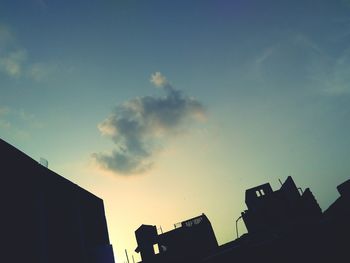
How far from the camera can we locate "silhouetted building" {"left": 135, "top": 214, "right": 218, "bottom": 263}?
25375mm

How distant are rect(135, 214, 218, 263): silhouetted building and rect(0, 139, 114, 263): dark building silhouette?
11.7m

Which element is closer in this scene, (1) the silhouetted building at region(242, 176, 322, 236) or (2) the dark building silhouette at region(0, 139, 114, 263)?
(2) the dark building silhouette at region(0, 139, 114, 263)

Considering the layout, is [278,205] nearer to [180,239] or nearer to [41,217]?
[180,239]

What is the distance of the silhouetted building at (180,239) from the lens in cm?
2538

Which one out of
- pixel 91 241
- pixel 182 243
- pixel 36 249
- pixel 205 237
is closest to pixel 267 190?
pixel 205 237

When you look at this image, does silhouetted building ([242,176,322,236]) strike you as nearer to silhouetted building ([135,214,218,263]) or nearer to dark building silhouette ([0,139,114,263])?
silhouetted building ([135,214,218,263])

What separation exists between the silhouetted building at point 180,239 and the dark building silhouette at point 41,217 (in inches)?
459

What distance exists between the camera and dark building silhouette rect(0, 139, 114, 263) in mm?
8312

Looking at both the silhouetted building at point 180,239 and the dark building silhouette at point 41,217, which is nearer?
the dark building silhouette at point 41,217

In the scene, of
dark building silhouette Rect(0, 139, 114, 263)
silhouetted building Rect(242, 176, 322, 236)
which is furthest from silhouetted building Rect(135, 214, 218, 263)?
dark building silhouette Rect(0, 139, 114, 263)

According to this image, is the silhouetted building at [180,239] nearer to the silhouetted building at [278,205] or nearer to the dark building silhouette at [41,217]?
the silhouetted building at [278,205]

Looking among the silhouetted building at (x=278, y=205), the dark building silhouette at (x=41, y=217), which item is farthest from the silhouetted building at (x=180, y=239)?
the dark building silhouette at (x=41, y=217)

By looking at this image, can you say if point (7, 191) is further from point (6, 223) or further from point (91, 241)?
point (91, 241)

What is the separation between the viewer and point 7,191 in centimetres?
859
